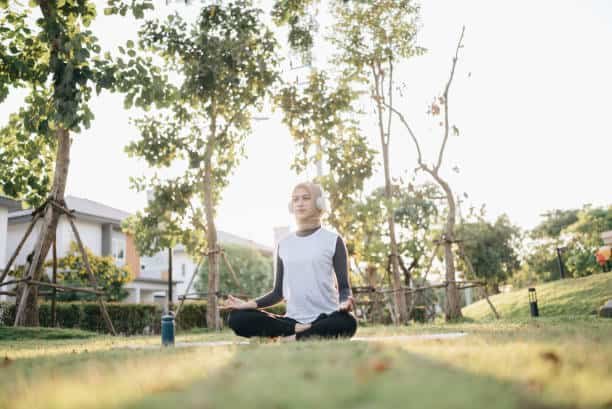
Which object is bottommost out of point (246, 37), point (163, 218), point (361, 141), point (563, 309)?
point (563, 309)

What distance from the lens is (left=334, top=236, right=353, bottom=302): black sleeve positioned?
490 cm

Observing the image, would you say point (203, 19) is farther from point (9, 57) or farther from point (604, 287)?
point (604, 287)

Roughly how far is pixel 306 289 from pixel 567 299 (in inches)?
431

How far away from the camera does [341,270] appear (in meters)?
5.04

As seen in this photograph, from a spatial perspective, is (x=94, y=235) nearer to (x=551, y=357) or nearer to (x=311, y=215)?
(x=311, y=215)

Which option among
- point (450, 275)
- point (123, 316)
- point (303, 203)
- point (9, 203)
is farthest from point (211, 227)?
point (9, 203)

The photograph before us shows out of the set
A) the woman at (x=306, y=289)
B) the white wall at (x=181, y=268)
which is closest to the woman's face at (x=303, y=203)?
the woman at (x=306, y=289)

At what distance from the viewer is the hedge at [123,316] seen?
14.4 meters

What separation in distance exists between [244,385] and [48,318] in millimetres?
14280

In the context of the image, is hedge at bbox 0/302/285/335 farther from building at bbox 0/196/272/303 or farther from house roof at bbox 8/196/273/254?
house roof at bbox 8/196/273/254

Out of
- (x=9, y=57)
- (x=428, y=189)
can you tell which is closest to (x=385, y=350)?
(x=9, y=57)

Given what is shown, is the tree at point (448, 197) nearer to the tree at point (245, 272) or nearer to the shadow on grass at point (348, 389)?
the shadow on grass at point (348, 389)

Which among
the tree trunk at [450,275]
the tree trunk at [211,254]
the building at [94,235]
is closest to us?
the tree trunk at [450,275]

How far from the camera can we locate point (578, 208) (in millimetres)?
45219
